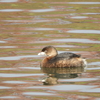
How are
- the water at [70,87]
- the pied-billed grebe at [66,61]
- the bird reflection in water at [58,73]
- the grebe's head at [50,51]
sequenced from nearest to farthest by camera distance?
the water at [70,87] → the bird reflection in water at [58,73] → the pied-billed grebe at [66,61] → the grebe's head at [50,51]

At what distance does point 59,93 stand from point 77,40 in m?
5.17

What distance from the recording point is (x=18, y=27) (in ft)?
52.8

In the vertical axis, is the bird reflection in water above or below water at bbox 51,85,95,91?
above

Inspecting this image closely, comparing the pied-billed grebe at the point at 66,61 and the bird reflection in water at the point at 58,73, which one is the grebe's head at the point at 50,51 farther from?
the bird reflection in water at the point at 58,73

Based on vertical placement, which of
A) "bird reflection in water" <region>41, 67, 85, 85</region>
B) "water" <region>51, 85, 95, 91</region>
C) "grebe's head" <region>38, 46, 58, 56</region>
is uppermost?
"grebe's head" <region>38, 46, 58, 56</region>

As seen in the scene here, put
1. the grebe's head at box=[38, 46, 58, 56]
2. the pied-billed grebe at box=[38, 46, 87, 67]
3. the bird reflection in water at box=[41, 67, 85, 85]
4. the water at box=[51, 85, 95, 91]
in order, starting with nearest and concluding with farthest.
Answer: the water at box=[51, 85, 95, 91] < the bird reflection in water at box=[41, 67, 85, 85] < the pied-billed grebe at box=[38, 46, 87, 67] < the grebe's head at box=[38, 46, 58, 56]

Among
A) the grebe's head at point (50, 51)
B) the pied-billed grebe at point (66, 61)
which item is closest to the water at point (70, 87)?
the pied-billed grebe at point (66, 61)

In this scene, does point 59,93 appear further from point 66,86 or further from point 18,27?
point 18,27

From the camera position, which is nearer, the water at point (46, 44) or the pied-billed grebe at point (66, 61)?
the water at point (46, 44)

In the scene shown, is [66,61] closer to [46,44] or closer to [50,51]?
[50,51]

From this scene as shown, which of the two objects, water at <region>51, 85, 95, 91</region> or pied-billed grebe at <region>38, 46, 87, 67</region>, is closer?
water at <region>51, 85, 95, 91</region>

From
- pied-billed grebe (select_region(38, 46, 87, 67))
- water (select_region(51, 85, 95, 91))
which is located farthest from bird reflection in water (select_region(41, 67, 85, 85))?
water (select_region(51, 85, 95, 91))

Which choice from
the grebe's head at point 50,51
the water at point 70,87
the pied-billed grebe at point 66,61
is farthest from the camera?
the grebe's head at point 50,51

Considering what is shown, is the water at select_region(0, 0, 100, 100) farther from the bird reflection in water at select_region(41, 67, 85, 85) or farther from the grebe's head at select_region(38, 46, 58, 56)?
the grebe's head at select_region(38, 46, 58, 56)
